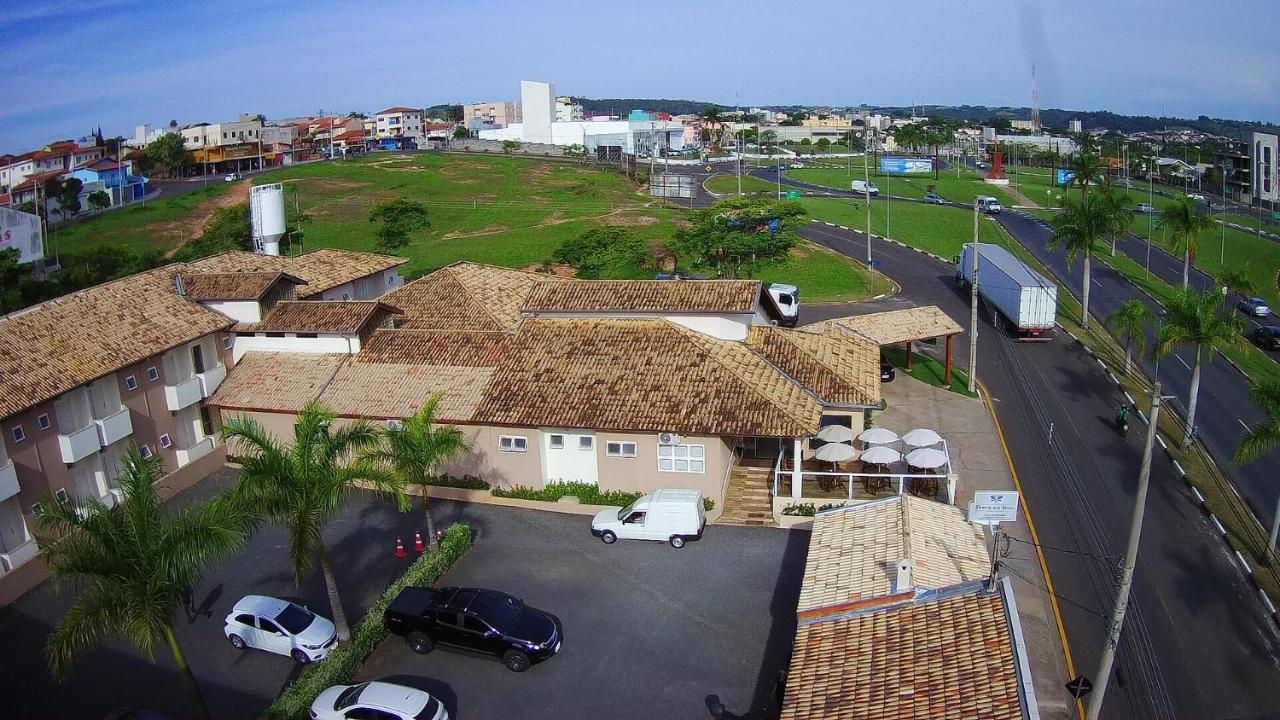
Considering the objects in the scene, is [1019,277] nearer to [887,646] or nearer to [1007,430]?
[1007,430]

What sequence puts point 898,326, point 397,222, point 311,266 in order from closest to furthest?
point 898,326 → point 311,266 → point 397,222

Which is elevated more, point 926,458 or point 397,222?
point 397,222

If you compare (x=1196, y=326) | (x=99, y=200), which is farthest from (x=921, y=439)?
(x=99, y=200)

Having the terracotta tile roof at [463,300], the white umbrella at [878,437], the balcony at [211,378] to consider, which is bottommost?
the white umbrella at [878,437]

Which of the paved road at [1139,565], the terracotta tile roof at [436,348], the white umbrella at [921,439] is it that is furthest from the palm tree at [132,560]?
the white umbrella at [921,439]

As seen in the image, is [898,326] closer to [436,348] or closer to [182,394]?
[436,348]

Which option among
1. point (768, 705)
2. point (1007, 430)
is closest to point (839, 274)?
point (1007, 430)

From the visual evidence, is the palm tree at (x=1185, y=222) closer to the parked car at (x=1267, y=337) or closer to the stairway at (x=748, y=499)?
the parked car at (x=1267, y=337)

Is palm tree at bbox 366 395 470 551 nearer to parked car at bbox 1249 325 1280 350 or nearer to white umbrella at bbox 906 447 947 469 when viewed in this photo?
white umbrella at bbox 906 447 947 469
